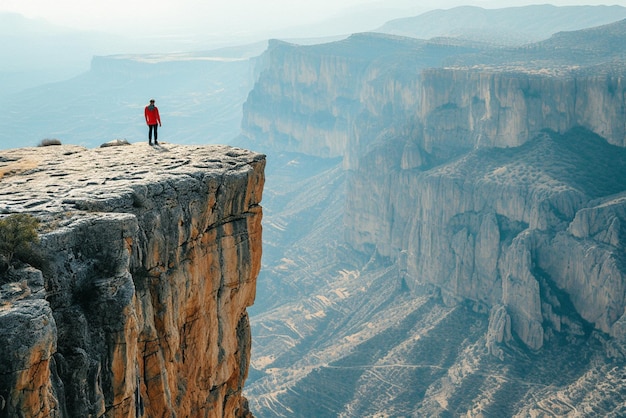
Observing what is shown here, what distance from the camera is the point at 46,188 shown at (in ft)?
58.4

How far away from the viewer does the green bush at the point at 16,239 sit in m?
13.6

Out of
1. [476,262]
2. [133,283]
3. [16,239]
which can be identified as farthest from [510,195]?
[16,239]

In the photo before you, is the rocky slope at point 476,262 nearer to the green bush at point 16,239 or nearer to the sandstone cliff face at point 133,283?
the sandstone cliff face at point 133,283

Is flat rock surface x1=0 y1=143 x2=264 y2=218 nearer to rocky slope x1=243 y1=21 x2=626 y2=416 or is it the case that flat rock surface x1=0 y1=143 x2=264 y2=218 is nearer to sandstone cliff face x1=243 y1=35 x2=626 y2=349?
rocky slope x1=243 y1=21 x2=626 y2=416

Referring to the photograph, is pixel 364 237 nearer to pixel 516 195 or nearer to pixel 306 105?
pixel 516 195

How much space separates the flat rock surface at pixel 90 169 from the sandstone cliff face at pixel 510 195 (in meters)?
56.1

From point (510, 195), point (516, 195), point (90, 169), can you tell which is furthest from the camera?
point (510, 195)

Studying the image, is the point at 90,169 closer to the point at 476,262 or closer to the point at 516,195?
the point at 516,195

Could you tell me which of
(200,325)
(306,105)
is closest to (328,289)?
(306,105)

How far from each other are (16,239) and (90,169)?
22.1 feet

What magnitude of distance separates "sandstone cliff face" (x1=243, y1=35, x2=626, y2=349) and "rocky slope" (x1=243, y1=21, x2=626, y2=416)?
165 millimetres

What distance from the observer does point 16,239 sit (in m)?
13.7

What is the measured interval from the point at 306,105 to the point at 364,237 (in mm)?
56902

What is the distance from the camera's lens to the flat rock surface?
16.7 m
